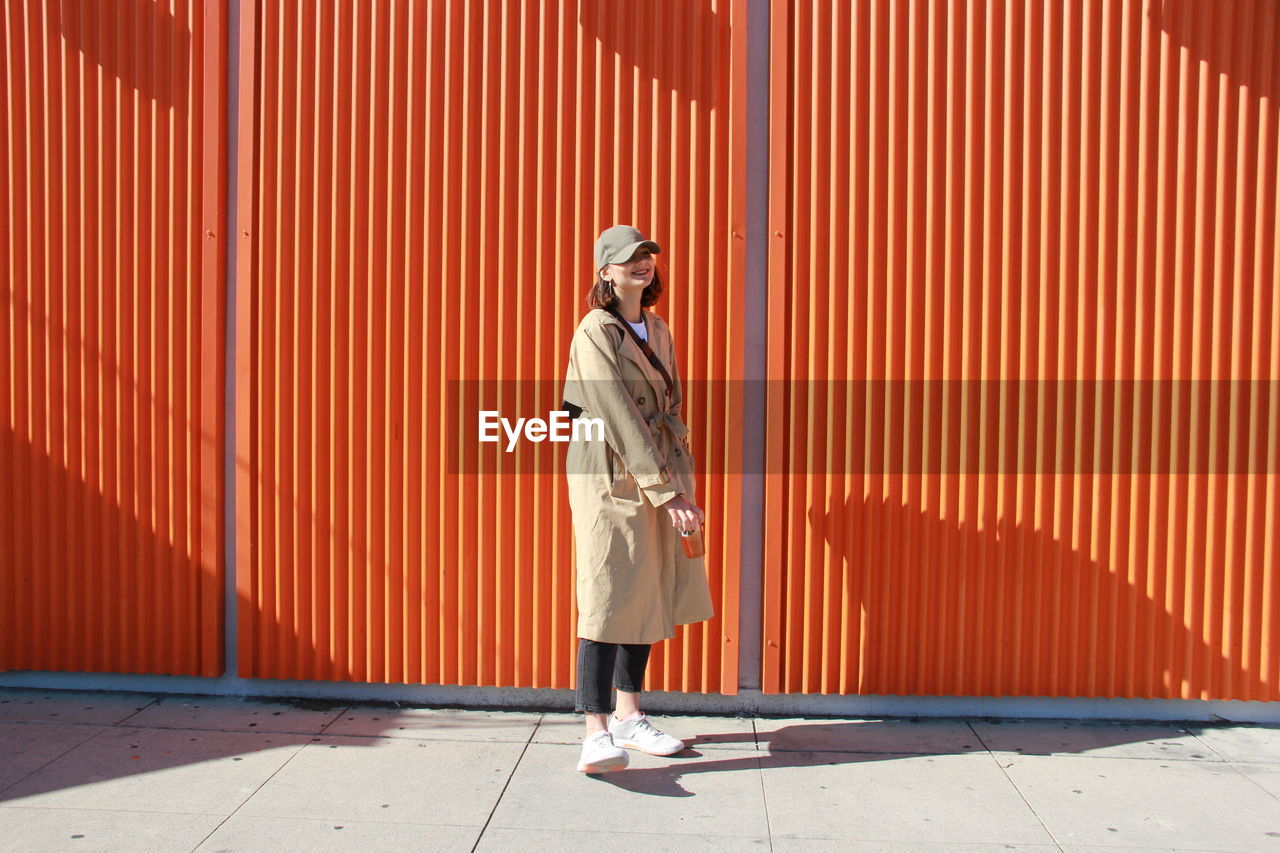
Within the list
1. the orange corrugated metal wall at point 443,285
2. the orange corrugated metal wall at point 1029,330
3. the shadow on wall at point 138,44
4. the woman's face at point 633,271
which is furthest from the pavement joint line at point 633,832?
the shadow on wall at point 138,44

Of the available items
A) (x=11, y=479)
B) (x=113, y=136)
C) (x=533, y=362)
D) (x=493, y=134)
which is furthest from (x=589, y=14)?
(x=11, y=479)

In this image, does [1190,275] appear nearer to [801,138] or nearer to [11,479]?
[801,138]

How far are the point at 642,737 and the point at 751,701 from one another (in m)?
0.63

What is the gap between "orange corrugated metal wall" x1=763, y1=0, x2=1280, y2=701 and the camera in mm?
3908

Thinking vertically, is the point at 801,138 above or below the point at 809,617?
above

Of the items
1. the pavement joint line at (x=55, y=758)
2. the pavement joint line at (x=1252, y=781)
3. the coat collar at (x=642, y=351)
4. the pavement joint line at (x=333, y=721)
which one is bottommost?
the pavement joint line at (x=1252, y=781)

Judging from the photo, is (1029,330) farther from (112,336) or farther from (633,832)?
(112,336)

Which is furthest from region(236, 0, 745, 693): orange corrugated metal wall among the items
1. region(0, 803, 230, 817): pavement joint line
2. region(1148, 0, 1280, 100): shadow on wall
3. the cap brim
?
region(1148, 0, 1280, 100): shadow on wall

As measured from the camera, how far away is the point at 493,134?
406cm

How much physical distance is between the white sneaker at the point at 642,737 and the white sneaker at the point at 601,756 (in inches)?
6.3

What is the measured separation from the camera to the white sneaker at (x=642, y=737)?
3.65 metres

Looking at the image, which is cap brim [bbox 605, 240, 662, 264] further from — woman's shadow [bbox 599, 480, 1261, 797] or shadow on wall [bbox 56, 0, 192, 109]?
shadow on wall [bbox 56, 0, 192, 109]

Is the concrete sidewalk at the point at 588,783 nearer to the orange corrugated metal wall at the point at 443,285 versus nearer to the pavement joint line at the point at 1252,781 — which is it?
the pavement joint line at the point at 1252,781

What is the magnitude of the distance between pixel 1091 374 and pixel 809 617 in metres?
1.44
